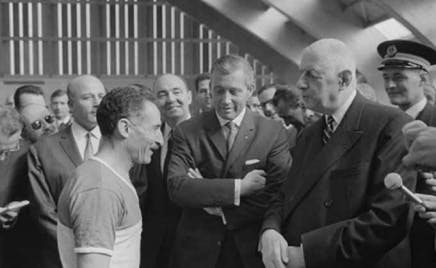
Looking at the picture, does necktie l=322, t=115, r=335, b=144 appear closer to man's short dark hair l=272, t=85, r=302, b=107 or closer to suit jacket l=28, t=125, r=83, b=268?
Result: suit jacket l=28, t=125, r=83, b=268

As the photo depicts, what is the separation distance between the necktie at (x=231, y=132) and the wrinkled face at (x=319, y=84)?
74cm

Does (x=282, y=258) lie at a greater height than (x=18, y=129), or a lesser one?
lesser

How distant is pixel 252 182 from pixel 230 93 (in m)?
0.47

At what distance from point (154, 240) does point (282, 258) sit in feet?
4.29

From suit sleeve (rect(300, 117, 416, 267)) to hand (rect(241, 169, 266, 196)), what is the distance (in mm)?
634

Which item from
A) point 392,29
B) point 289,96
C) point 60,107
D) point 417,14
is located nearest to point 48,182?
point 289,96

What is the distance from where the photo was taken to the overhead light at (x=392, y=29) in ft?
36.3

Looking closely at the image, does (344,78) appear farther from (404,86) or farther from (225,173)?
(404,86)

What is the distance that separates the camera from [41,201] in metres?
4.05

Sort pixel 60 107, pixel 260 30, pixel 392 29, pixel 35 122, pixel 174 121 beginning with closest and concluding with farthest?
pixel 174 121
pixel 35 122
pixel 60 107
pixel 392 29
pixel 260 30

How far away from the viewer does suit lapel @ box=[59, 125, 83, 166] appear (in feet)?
13.6

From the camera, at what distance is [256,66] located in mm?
17156

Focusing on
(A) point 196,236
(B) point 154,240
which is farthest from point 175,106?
(A) point 196,236

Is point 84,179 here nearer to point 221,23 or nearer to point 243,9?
point 243,9
